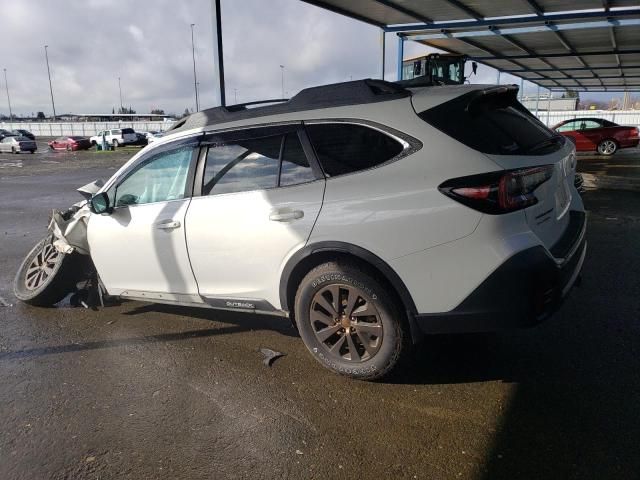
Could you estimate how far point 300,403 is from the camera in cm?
311

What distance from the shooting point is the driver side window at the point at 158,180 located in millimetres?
3881

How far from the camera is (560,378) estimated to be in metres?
3.21

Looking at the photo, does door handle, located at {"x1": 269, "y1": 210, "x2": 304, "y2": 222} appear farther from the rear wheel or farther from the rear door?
the rear wheel

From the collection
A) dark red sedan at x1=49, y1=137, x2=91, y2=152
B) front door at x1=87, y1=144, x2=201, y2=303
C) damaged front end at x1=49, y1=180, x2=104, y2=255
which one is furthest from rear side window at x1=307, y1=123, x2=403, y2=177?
dark red sedan at x1=49, y1=137, x2=91, y2=152

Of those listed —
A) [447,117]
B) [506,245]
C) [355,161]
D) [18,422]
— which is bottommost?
[18,422]

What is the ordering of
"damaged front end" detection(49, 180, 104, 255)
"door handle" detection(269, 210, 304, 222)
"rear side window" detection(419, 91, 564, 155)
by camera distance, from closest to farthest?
"rear side window" detection(419, 91, 564, 155) → "door handle" detection(269, 210, 304, 222) → "damaged front end" detection(49, 180, 104, 255)

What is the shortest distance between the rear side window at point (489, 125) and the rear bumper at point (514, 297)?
25.2 inches

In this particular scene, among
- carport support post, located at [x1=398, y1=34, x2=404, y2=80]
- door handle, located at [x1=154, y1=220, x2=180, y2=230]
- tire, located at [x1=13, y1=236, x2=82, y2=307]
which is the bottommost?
tire, located at [x1=13, y1=236, x2=82, y2=307]

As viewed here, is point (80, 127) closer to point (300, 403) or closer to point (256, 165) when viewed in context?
point (256, 165)

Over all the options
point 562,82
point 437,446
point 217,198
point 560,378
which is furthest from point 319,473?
point 562,82

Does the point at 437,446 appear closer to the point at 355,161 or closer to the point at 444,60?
the point at 355,161

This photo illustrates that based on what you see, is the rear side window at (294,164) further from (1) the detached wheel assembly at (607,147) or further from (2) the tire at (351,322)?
(1) the detached wheel assembly at (607,147)

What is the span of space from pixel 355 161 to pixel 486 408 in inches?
65.3

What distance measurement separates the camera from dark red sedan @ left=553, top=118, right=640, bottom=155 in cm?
1998
